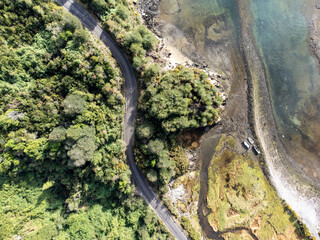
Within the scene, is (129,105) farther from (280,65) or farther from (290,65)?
(290,65)

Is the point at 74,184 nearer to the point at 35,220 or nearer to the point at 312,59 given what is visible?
the point at 35,220

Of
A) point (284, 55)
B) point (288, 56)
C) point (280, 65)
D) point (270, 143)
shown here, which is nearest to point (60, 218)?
point (270, 143)

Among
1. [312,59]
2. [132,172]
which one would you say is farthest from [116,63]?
[312,59]

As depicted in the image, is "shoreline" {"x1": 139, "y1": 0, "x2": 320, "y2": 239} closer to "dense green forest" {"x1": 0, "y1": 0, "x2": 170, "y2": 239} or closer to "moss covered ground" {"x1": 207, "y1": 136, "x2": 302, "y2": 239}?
"moss covered ground" {"x1": 207, "y1": 136, "x2": 302, "y2": 239}

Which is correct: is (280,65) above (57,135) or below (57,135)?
above

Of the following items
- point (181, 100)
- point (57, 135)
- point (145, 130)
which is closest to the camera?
point (57, 135)

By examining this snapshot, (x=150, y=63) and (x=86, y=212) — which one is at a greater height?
(x=150, y=63)

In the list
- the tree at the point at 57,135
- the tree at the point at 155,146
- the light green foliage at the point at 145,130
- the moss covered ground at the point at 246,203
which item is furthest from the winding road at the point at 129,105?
the tree at the point at 57,135

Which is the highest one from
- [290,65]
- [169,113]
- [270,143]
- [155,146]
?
[290,65]
